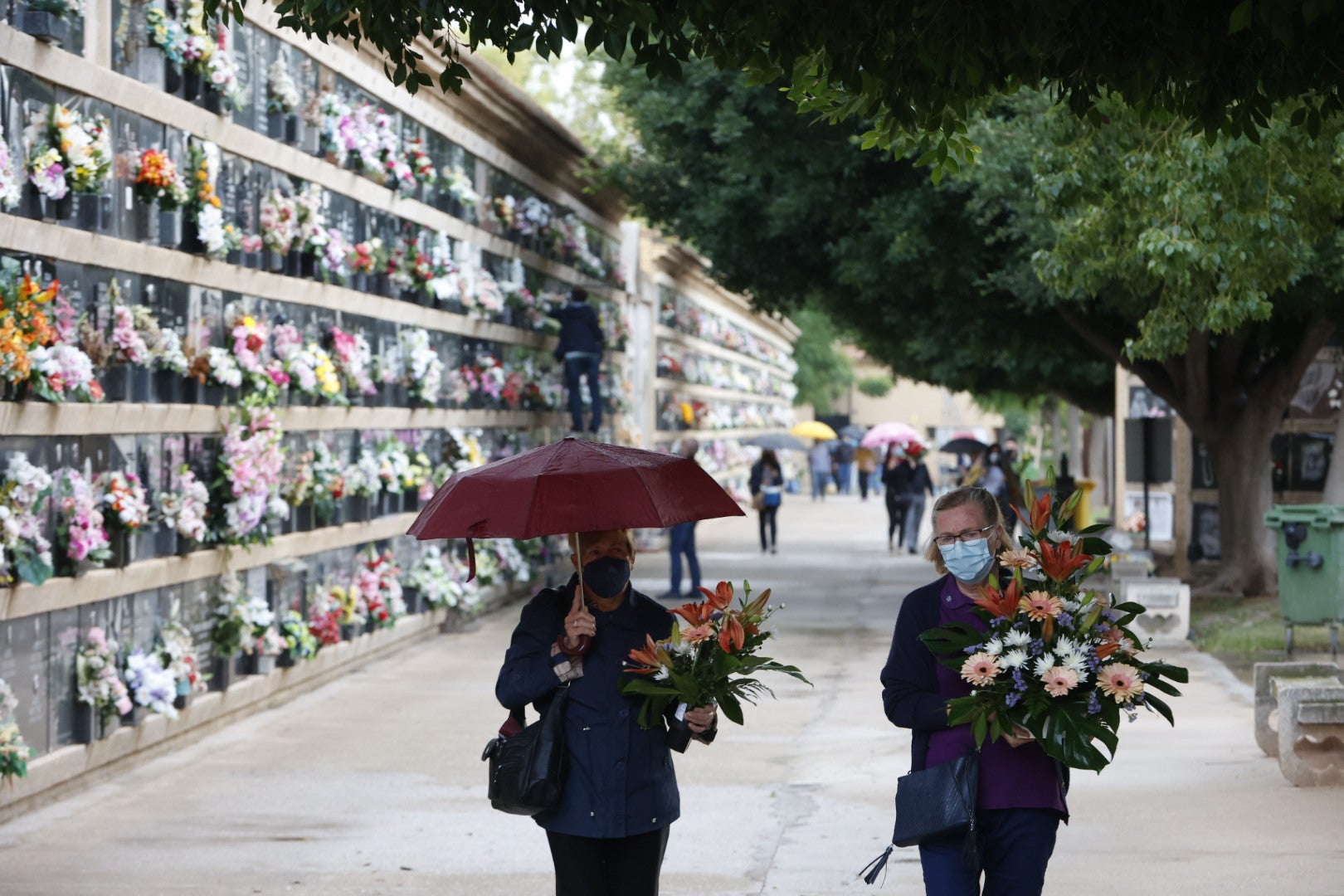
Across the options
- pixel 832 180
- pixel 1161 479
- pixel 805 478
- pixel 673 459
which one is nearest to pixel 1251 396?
pixel 1161 479

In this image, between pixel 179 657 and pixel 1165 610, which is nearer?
pixel 179 657

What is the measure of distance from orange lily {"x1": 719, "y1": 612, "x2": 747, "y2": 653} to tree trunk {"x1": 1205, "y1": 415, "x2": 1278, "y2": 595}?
52.5 feet

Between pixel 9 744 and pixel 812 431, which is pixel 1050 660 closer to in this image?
pixel 9 744

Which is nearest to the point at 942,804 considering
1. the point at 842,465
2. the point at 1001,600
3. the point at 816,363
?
the point at 1001,600

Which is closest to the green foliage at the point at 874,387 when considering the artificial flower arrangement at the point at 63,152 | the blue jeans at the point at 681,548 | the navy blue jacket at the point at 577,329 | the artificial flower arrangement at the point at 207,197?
the navy blue jacket at the point at 577,329

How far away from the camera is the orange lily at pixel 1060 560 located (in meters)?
4.61

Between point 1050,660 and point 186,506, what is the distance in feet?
25.2

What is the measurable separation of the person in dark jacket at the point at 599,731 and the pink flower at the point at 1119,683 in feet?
3.26

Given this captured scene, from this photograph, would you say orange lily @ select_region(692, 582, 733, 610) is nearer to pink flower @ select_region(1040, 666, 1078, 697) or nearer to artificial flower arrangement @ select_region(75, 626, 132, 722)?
pink flower @ select_region(1040, 666, 1078, 697)

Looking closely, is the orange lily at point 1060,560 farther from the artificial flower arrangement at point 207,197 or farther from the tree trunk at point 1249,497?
the tree trunk at point 1249,497

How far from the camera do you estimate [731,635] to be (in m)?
4.84

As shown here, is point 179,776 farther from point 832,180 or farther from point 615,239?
point 615,239

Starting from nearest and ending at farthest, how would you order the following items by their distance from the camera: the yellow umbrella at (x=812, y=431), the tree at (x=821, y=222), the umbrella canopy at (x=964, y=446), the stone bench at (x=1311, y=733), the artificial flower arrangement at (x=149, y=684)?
the stone bench at (x=1311, y=733) < the artificial flower arrangement at (x=149, y=684) < the tree at (x=821, y=222) < the umbrella canopy at (x=964, y=446) < the yellow umbrella at (x=812, y=431)

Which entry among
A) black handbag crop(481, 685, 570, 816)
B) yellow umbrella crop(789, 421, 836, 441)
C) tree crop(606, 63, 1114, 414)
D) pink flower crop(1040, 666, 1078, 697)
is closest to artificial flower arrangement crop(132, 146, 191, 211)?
black handbag crop(481, 685, 570, 816)
